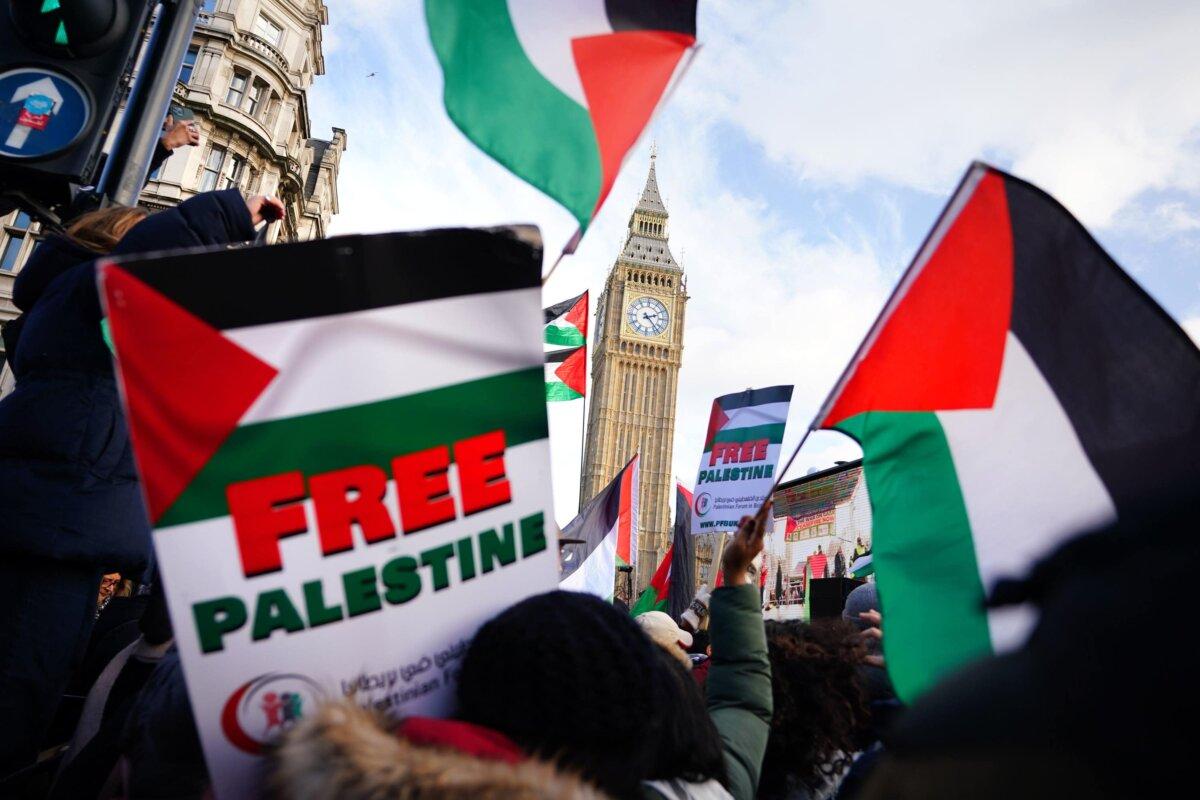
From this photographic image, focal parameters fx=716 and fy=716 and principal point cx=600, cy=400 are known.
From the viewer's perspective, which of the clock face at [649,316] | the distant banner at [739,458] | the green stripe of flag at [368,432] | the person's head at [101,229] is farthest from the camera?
the clock face at [649,316]

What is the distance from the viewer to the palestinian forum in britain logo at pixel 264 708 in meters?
1.07

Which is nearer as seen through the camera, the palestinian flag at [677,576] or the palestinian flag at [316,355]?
the palestinian flag at [316,355]

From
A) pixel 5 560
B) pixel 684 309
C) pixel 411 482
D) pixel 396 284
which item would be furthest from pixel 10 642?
pixel 684 309

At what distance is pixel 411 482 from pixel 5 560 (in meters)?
1.13

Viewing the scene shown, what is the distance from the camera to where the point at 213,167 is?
18.6 m

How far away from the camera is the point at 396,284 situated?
4.04 feet

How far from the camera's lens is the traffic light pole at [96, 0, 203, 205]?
244 cm

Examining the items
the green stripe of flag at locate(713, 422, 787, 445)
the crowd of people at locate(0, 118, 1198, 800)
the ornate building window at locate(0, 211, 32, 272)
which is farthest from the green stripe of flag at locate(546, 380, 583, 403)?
the ornate building window at locate(0, 211, 32, 272)

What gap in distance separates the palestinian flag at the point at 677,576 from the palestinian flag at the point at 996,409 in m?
5.22

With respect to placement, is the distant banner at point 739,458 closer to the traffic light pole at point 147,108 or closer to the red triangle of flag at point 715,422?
the red triangle of flag at point 715,422

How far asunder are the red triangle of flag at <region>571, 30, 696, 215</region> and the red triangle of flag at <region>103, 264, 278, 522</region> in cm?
111

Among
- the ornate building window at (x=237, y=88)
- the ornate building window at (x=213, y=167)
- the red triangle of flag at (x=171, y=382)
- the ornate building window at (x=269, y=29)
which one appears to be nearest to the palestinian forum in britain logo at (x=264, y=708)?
the red triangle of flag at (x=171, y=382)

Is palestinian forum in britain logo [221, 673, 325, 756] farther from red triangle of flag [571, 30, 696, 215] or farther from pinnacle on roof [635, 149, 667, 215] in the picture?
pinnacle on roof [635, 149, 667, 215]

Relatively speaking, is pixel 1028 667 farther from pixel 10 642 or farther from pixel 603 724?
pixel 10 642
